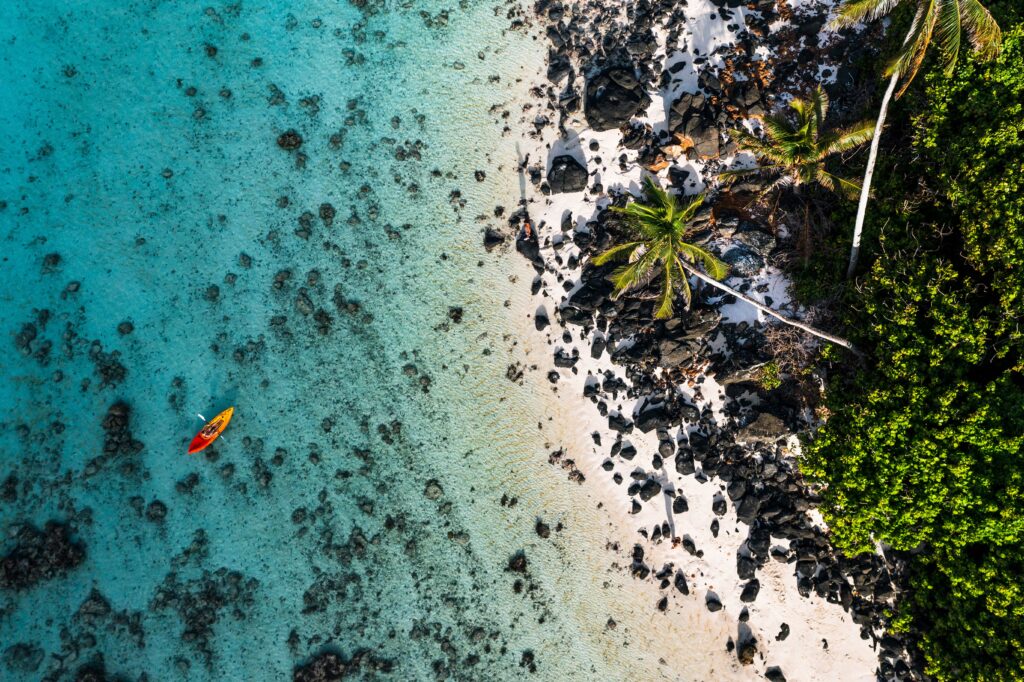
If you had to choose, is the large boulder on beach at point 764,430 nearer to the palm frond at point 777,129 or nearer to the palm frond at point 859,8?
the palm frond at point 777,129

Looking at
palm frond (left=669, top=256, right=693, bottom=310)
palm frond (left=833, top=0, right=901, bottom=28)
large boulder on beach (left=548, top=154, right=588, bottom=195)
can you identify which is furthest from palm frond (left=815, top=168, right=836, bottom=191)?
large boulder on beach (left=548, top=154, right=588, bottom=195)

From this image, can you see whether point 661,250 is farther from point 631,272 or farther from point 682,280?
point 682,280

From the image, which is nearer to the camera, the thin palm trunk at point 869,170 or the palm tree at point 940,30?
the palm tree at point 940,30

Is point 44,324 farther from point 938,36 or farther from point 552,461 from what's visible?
point 938,36

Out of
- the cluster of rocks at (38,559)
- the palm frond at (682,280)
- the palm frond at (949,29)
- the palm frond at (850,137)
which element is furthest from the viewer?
the cluster of rocks at (38,559)

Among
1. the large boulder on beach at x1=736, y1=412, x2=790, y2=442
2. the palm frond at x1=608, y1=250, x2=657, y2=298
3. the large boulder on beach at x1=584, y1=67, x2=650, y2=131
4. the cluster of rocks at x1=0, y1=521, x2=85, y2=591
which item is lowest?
the cluster of rocks at x1=0, y1=521, x2=85, y2=591

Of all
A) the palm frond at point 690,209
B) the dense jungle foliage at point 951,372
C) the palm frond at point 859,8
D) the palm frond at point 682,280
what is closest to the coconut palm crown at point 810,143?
the palm frond at point 690,209

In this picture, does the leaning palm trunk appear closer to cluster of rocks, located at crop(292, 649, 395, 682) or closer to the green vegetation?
the green vegetation
